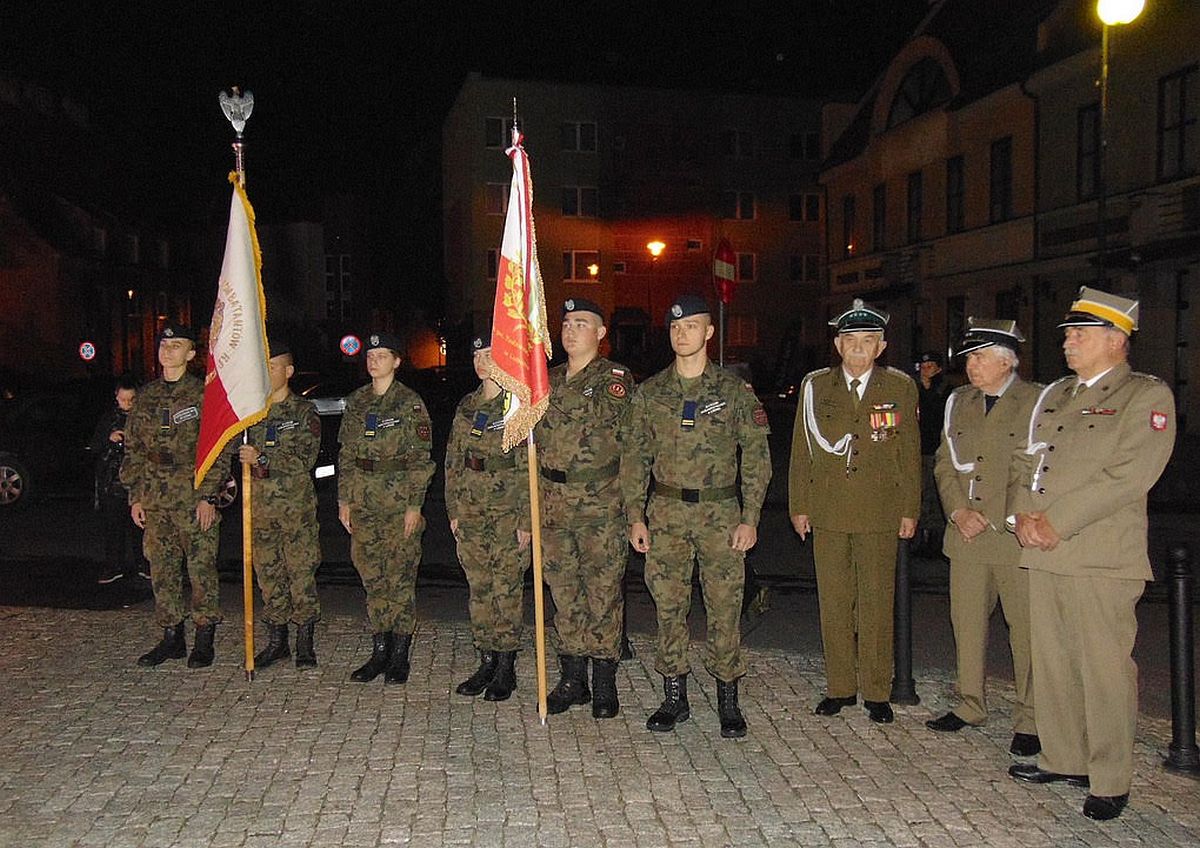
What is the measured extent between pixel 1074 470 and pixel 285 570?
15.7ft

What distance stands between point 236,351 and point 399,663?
7.11ft

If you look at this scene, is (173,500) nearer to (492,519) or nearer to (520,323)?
(492,519)

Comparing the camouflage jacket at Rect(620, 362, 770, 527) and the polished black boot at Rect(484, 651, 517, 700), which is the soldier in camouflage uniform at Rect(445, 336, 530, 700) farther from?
the camouflage jacket at Rect(620, 362, 770, 527)

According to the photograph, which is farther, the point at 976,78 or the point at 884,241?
the point at 884,241

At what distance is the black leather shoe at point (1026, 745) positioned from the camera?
5.41 meters

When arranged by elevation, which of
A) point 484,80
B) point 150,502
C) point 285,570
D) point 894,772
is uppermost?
point 484,80

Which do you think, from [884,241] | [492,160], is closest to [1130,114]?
[884,241]

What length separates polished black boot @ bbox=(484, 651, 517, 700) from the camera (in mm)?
6297

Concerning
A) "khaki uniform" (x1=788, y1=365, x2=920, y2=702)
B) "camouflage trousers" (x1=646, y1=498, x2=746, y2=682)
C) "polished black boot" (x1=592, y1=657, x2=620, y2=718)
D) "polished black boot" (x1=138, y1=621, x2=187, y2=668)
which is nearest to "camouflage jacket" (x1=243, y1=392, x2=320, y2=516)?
"polished black boot" (x1=138, y1=621, x2=187, y2=668)

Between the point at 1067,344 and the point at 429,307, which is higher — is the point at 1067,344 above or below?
below

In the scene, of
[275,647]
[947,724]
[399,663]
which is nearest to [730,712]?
[947,724]

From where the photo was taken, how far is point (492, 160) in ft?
148

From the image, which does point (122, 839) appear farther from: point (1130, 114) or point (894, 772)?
point (1130, 114)

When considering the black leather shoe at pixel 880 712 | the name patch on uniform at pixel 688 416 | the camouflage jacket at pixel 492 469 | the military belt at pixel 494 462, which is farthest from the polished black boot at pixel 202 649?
the black leather shoe at pixel 880 712
